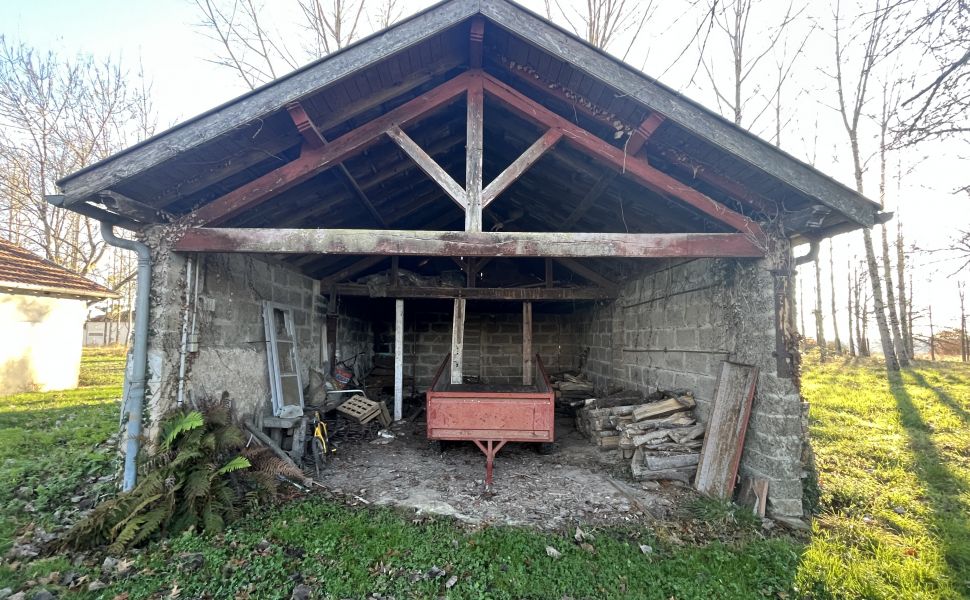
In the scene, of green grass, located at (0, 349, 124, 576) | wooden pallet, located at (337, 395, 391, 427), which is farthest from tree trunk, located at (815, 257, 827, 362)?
green grass, located at (0, 349, 124, 576)

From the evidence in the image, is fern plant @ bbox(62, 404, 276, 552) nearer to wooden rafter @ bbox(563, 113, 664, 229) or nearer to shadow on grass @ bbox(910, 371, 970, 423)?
wooden rafter @ bbox(563, 113, 664, 229)

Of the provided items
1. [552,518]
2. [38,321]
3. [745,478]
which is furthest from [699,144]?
[38,321]

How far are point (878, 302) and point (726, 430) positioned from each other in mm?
9293

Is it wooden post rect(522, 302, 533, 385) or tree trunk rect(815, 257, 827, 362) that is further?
tree trunk rect(815, 257, 827, 362)

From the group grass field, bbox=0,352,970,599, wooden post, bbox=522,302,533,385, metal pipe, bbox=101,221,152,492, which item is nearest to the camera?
grass field, bbox=0,352,970,599

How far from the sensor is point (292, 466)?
13.0ft

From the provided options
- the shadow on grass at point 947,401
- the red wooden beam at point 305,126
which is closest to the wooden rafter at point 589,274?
the red wooden beam at point 305,126

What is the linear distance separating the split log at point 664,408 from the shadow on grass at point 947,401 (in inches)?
205

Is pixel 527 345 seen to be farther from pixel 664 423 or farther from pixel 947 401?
pixel 947 401

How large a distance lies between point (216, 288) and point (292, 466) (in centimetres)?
192

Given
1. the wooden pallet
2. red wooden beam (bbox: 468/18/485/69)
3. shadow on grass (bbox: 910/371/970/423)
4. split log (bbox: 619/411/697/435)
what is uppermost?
red wooden beam (bbox: 468/18/485/69)

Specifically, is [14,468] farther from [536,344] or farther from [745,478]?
[536,344]

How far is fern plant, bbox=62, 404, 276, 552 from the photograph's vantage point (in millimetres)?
2885

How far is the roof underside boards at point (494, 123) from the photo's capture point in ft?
10.2
